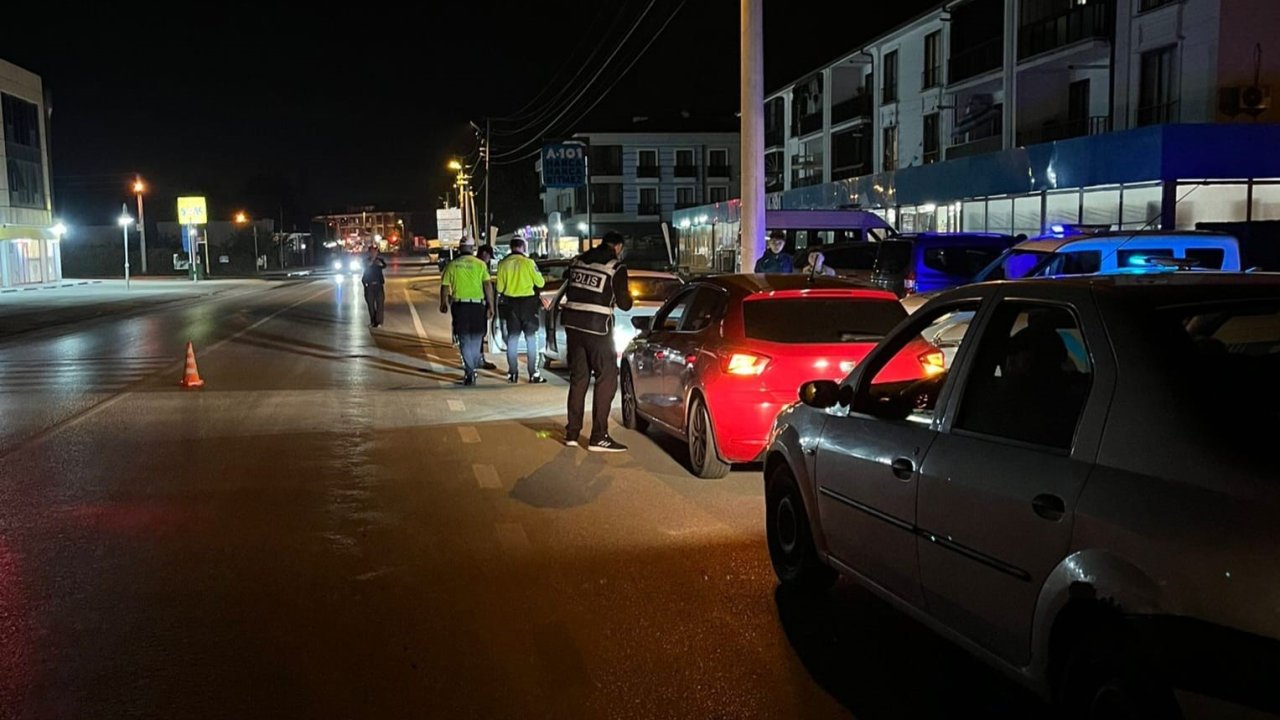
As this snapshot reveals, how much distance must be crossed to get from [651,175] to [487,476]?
252ft

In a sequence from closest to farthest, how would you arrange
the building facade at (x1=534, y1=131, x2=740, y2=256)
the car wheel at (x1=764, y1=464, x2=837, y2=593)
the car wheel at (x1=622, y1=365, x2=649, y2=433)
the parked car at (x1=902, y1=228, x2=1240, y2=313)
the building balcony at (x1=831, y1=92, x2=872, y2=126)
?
the car wheel at (x1=764, y1=464, x2=837, y2=593) < the car wheel at (x1=622, y1=365, x2=649, y2=433) < the parked car at (x1=902, y1=228, x2=1240, y2=313) < the building balcony at (x1=831, y1=92, x2=872, y2=126) < the building facade at (x1=534, y1=131, x2=740, y2=256)

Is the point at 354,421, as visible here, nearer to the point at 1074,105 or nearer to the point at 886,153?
the point at 1074,105

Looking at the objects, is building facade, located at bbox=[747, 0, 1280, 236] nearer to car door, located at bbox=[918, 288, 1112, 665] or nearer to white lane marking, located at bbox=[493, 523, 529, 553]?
white lane marking, located at bbox=[493, 523, 529, 553]

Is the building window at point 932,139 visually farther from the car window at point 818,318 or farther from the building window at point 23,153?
the building window at point 23,153

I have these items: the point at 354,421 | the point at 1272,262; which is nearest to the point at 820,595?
the point at 354,421

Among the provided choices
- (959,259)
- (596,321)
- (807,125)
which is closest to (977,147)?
(959,259)

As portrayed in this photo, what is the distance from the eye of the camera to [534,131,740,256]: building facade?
83938 mm

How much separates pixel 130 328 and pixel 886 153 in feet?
87.9

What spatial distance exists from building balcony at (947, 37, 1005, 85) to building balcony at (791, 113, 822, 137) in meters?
14.0

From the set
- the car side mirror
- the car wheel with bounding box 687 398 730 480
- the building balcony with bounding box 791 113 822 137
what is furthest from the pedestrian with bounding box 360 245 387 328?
the building balcony with bounding box 791 113 822 137

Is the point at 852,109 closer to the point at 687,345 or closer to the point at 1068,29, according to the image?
the point at 1068,29

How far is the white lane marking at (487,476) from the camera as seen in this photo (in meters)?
8.96

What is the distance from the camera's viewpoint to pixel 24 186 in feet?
175

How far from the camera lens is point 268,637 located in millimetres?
5492
